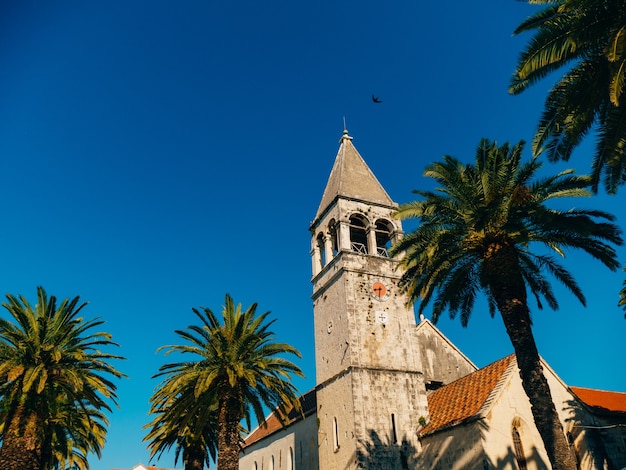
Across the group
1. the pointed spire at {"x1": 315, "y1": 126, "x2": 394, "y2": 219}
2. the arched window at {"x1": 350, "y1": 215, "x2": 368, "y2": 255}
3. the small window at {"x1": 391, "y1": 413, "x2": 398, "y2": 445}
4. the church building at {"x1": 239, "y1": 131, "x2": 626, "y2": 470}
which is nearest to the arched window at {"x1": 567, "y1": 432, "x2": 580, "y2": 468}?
the church building at {"x1": 239, "y1": 131, "x2": 626, "y2": 470}

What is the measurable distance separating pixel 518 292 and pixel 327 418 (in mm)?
15716

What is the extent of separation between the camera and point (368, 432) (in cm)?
2683

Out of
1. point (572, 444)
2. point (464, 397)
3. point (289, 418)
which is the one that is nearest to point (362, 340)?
point (464, 397)

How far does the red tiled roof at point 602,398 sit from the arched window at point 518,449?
5614 millimetres

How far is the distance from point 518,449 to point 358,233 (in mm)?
16837

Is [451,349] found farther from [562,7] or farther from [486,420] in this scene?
[562,7]

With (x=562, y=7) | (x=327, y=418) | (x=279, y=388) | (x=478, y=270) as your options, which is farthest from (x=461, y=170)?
(x=327, y=418)

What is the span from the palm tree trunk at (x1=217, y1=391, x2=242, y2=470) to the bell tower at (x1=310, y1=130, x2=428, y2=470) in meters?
6.20

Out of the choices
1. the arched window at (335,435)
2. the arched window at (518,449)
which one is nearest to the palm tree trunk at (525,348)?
A: the arched window at (518,449)

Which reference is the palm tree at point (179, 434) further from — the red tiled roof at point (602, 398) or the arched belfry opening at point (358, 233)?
the red tiled roof at point (602, 398)

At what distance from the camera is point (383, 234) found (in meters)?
35.1

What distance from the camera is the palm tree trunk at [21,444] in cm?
2108

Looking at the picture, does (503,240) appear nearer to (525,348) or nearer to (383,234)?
(525,348)

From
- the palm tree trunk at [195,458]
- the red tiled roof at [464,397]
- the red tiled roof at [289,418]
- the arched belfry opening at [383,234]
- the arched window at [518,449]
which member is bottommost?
the arched window at [518,449]
